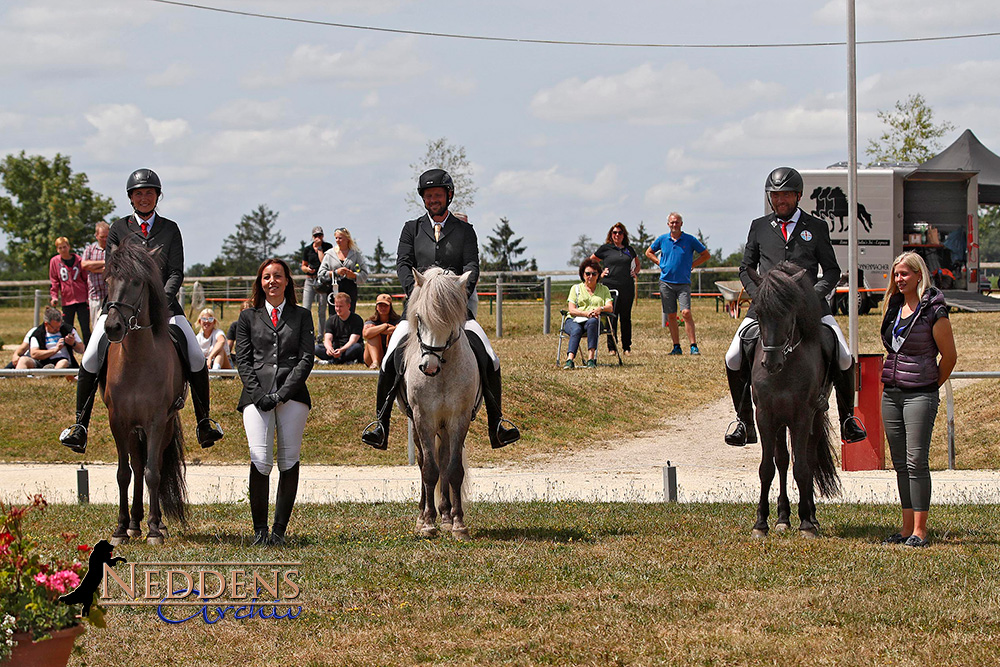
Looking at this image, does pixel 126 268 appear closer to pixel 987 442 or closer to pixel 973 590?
pixel 973 590

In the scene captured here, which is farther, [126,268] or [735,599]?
[126,268]

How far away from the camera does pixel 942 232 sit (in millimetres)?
28969

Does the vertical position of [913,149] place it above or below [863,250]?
above

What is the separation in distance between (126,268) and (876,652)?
18.8ft

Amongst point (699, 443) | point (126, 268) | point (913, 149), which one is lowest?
point (699, 443)

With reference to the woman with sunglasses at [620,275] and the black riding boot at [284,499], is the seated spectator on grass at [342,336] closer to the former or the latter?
the woman with sunglasses at [620,275]

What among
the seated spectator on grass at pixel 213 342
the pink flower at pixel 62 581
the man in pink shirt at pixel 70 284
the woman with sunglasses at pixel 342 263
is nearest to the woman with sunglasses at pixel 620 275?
the woman with sunglasses at pixel 342 263

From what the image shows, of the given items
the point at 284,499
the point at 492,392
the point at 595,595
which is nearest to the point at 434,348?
the point at 492,392

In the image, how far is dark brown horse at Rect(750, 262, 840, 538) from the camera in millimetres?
8531

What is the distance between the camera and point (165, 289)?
905 centimetres

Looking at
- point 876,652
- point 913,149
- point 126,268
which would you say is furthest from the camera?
point 913,149

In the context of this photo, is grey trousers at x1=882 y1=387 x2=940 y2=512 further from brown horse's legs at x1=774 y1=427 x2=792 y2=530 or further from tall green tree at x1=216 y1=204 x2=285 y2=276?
tall green tree at x1=216 y1=204 x2=285 y2=276

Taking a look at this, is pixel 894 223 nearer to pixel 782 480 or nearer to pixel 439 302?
pixel 782 480

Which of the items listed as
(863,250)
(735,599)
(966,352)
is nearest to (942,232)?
(863,250)
